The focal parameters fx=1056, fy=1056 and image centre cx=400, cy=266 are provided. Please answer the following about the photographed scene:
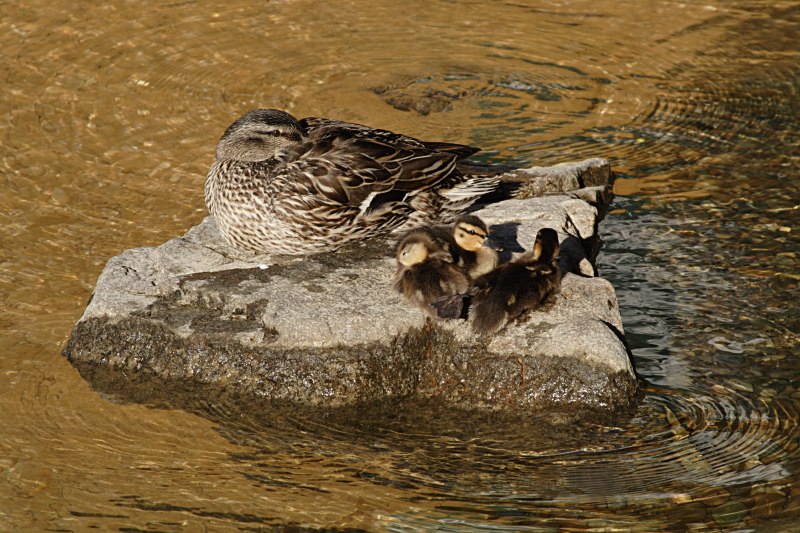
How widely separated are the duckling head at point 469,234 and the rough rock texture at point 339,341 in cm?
51

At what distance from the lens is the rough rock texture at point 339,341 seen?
5910 mm

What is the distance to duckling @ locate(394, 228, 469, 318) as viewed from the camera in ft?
20.2

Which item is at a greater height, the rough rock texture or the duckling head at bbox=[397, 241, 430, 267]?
the duckling head at bbox=[397, 241, 430, 267]

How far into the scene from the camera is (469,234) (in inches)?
250

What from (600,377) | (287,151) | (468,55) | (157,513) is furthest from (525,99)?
(157,513)

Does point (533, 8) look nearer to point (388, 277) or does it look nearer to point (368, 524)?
point (388, 277)

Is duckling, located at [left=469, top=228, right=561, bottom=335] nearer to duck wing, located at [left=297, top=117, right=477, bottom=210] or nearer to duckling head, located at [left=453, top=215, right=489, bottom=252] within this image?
duckling head, located at [left=453, top=215, right=489, bottom=252]

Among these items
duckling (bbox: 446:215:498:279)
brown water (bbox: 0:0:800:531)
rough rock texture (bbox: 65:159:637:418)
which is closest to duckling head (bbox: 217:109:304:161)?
rough rock texture (bbox: 65:159:637:418)

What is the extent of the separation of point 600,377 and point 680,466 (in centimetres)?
68

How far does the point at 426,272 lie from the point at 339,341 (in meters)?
0.67

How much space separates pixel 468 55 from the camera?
11.2 metres

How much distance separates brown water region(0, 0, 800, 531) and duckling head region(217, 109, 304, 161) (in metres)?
1.42

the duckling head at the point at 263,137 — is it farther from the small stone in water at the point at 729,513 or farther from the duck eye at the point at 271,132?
the small stone in water at the point at 729,513

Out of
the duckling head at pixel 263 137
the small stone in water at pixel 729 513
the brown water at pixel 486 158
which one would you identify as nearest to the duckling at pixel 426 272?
the brown water at pixel 486 158
